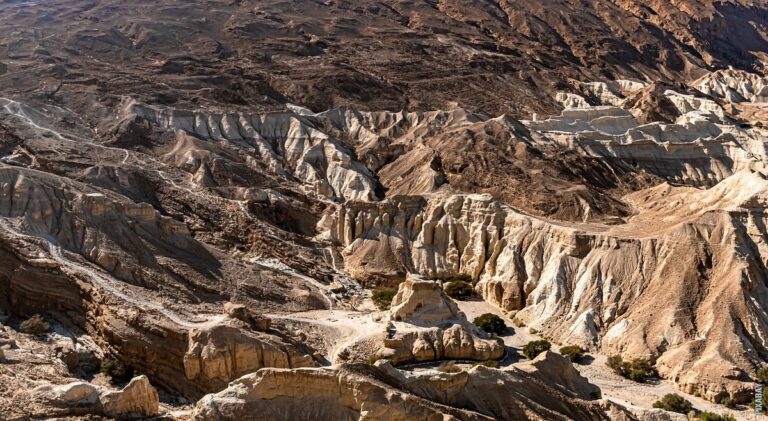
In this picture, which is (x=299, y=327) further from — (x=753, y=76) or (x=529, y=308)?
(x=753, y=76)

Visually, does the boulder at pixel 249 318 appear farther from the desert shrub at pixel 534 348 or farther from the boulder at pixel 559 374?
the desert shrub at pixel 534 348

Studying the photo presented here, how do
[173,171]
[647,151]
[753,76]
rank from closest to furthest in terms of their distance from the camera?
[173,171]
[647,151]
[753,76]

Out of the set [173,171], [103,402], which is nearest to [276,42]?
[173,171]

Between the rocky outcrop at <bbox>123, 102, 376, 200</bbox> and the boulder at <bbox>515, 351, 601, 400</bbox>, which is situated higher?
the boulder at <bbox>515, 351, 601, 400</bbox>

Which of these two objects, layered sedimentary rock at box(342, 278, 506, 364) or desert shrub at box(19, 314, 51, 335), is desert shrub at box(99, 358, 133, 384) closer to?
desert shrub at box(19, 314, 51, 335)

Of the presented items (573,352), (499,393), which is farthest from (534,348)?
(499,393)

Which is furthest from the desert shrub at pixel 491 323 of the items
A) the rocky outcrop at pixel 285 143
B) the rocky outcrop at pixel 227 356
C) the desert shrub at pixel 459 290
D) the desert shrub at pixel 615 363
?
the rocky outcrop at pixel 285 143

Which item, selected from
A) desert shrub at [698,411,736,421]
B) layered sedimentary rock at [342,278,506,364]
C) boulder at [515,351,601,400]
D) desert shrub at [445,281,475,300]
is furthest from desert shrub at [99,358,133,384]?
desert shrub at [698,411,736,421]
